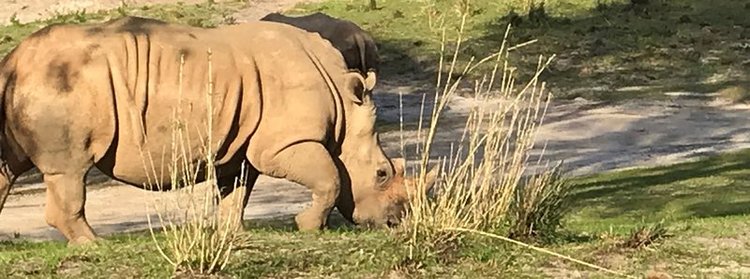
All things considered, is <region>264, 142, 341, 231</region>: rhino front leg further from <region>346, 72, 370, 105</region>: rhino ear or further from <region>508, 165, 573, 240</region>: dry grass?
<region>508, 165, 573, 240</region>: dry grass

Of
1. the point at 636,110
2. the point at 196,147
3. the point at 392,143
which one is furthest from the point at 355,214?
the point at 636,110

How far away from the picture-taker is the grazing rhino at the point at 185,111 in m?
9.85

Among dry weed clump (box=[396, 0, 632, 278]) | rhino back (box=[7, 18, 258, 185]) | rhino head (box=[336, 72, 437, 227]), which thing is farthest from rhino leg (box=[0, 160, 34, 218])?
dry weed clump (box=[396, 0, 632, 278])

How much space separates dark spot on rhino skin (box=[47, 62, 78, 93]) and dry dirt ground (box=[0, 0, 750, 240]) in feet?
13.5

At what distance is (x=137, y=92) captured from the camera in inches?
395

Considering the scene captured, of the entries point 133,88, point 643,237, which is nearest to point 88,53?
point 133,88

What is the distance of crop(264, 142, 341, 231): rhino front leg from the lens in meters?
10.4

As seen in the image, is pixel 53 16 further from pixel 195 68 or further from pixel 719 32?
pixel 195 68

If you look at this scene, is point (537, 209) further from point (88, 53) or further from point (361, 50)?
point (361, 50)

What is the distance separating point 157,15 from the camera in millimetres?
31203

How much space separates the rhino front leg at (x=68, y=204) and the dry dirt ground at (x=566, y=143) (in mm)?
3626

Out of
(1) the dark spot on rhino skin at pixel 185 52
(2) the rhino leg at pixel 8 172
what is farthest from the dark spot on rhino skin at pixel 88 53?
(2) the rhino leg at pixel 8 172

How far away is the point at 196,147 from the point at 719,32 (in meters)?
21.7

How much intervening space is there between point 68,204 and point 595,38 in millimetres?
21121
